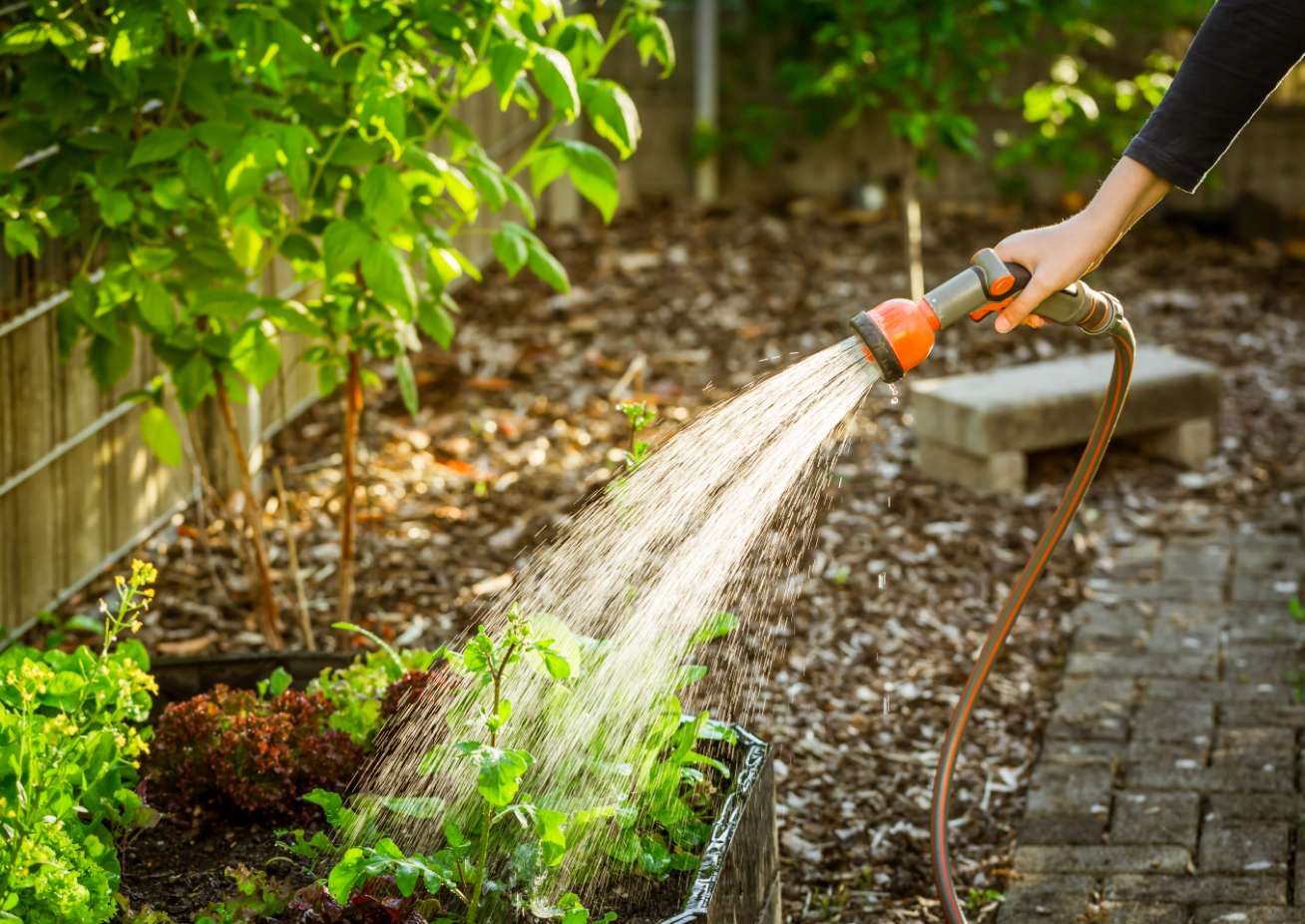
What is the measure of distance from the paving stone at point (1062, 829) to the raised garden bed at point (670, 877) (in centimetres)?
93

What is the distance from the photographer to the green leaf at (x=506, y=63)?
8.61 feet

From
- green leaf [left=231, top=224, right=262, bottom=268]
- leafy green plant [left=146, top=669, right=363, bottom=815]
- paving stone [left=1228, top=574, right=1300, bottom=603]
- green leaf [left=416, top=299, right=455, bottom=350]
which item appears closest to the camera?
leafy green plant [left=146, top=669, right=363, bottom=815]

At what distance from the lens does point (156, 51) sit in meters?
3.00

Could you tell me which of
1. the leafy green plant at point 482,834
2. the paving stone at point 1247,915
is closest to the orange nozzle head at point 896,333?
the leafy green plant at point 482,834

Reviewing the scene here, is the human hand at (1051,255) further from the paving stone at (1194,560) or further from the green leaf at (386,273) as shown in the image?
the paving stone at (1194,560)

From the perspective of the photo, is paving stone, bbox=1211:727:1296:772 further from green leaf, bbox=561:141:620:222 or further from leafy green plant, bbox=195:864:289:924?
leafy green plant, bbox=195:864:289:924

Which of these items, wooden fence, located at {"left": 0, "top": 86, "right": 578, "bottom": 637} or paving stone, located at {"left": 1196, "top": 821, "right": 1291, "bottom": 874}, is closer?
paving stone, located at {"left": 1196, "top": 821, "right": 1291, "bottom": 874}

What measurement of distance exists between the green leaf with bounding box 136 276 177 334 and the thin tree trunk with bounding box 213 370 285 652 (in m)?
0.34

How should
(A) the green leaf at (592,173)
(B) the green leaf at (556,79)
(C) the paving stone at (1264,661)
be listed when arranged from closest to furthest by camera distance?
(B) the green leaf at (556,79) < (A) the green leaf at (592,173) < (C) the paving stone at (1264,661)

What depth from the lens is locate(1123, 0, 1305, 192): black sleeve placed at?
6.63 ft

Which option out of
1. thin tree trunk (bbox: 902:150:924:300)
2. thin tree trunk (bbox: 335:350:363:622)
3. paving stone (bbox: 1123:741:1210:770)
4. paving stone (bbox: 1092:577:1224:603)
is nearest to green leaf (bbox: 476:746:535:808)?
thin tree trunk (bbox: 335:350:363:622)

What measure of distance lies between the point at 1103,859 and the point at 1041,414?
2.28 meters

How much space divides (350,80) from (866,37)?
411cm

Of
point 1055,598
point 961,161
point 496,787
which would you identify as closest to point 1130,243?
point 961,161
